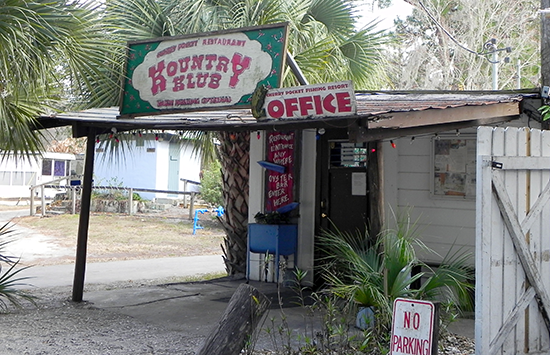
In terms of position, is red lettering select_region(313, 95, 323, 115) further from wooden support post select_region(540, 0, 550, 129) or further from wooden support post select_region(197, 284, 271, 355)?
wooden support post select_region(540, 0, 550, 129)

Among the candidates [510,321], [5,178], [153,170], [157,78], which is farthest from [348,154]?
[5,178]

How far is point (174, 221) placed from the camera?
21141mm

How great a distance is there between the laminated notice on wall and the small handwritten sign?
Answer: 15.7 feet

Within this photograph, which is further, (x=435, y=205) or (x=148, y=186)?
(x=148, y=186)

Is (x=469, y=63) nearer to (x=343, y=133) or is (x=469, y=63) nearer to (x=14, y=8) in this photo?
(x=343, y=133)

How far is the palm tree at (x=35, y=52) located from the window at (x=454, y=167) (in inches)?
161

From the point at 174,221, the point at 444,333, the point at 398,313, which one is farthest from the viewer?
the point at 174,221

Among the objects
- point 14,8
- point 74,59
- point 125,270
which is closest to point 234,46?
point 74,59

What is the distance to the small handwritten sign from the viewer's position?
3.92 m

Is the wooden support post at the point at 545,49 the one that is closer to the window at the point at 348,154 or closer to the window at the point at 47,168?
the window at the point at 348,154

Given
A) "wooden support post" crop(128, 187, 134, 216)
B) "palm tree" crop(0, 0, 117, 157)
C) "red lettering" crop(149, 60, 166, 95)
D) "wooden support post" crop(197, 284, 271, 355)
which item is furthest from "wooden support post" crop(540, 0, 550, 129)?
"wooden support post" crop(128, 187, 134, 216)

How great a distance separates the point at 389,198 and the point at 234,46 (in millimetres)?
3030

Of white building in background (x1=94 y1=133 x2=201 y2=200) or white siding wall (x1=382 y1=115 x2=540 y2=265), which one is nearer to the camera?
white siding wall (x1=382 y1=115 x2=540 y2=265)

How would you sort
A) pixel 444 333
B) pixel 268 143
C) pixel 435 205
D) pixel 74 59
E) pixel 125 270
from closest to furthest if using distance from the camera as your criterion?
pixel 444 333, pixel 74 59, pixel 435 205, pixel 268 143, pixel 125 270
